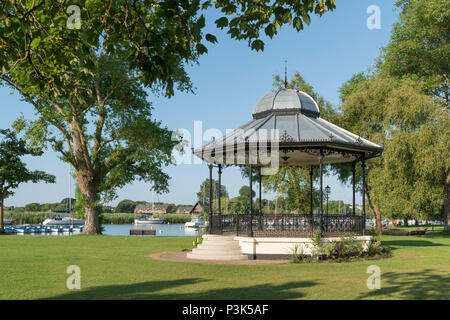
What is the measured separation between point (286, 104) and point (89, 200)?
20.6m

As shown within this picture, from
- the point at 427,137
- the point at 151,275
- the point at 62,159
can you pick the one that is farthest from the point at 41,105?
the point at 427,137

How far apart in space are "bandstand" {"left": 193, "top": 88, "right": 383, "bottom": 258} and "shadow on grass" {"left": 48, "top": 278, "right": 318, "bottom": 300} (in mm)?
6643

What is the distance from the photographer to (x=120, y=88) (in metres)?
36.1

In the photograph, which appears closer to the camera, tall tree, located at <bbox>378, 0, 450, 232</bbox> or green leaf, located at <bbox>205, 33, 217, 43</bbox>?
green leaf, located at <bbox>205, 33, 217, 43</bbox>

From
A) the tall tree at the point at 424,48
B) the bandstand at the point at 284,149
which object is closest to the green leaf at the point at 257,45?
the bandstand at the point at 284,149

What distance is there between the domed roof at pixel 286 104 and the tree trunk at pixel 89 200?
60.1 ft

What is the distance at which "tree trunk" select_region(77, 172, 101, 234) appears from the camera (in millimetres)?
34688

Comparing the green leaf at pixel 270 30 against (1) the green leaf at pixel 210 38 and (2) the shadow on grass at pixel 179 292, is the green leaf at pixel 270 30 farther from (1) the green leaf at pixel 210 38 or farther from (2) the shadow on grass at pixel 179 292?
(2) the shadow on grass at pixel 179 292

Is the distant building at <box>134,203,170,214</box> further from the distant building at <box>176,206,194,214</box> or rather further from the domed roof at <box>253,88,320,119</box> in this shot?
the domed roof at <box>253,88,320,119</box>

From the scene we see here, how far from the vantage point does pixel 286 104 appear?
2098 centimetres

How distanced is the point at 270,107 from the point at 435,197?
1961cm

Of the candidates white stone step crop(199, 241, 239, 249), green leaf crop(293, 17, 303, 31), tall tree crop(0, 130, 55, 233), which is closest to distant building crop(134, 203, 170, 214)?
tall tree crop(0, 130, 55, 233)

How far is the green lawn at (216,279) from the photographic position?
995 cm

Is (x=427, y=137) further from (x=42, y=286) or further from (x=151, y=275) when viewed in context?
(x=42, y=286)
